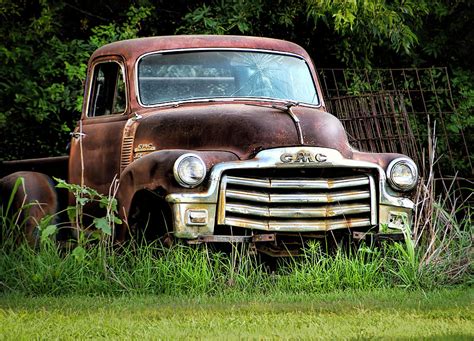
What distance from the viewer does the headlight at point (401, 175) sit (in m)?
8.24

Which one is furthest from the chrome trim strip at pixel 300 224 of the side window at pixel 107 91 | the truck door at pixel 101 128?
the side window at pixel 107 91

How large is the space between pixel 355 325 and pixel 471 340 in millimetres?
793

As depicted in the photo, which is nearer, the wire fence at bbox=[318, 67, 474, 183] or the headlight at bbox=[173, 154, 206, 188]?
the headlight at bbox=[173, 154, 206, 188]

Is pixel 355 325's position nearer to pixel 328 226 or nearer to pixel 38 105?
pixel 328 226

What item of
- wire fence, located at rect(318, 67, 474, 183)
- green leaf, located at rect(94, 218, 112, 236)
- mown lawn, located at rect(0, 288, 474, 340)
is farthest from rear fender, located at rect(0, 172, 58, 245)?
wire fence, located at rect(318, 67, 474, 183)

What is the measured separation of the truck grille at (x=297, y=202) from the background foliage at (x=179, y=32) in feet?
14.0

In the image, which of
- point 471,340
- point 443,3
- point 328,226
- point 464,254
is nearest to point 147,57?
point 328,226

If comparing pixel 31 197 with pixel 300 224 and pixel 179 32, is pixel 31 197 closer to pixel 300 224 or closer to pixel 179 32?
pixel 300 224

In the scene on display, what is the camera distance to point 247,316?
671cm

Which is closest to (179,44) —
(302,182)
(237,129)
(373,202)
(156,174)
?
(237,129)

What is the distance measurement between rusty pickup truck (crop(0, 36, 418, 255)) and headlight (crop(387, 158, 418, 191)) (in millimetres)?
11

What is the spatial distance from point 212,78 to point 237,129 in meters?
0.99

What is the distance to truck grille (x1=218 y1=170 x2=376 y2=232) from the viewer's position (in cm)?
786

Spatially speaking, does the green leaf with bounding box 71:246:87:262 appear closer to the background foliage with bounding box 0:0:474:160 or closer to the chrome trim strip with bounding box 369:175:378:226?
the chrome trim strip with bounding box 369:175:378:226
